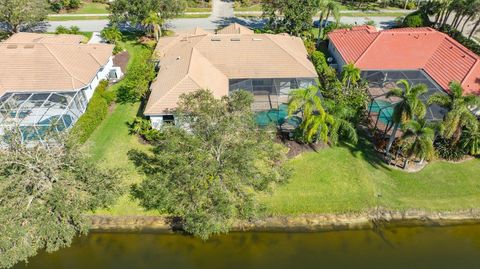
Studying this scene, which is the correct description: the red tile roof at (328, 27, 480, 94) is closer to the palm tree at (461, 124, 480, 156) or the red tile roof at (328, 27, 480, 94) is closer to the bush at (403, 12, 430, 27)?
the palm tree at (461, 124, 480, 156)

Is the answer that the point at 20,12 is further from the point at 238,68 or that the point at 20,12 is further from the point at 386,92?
the point at 386,92

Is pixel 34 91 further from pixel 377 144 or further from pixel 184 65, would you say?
pixel 377 144

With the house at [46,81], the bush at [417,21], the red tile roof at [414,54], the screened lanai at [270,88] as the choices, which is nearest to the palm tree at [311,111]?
the screened lanai at [270,88]

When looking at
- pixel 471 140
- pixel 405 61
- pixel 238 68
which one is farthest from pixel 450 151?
pixel 238 68

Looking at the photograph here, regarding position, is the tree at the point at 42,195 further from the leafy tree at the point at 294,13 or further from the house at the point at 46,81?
the leafy tree at the point at 294,13

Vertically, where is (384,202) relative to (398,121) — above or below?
below

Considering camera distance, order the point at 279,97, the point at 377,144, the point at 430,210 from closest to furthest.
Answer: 1. the point at 430,210
2. the point at 377,144
3. the point at 279,97

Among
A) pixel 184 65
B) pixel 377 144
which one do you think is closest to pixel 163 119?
pixel 184 65
